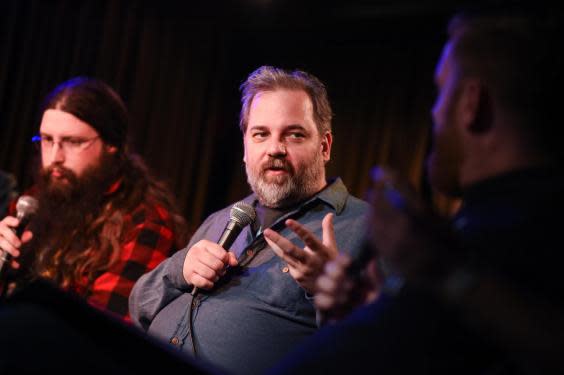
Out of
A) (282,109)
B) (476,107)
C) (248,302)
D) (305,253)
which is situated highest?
(282,109)

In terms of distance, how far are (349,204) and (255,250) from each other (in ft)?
1.29

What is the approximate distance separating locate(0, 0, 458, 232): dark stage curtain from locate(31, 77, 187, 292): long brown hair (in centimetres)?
92

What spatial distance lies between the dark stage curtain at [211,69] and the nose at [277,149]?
1.78 metres

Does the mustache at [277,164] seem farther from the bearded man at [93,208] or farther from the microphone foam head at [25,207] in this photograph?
the microphone foam head at [25,207]

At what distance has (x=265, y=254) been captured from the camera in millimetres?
2033

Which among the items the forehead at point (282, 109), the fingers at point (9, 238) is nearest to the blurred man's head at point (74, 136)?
the fingers at point (9, 238)

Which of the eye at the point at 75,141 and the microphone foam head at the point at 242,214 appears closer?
the microphone foam head at the point at 242,214

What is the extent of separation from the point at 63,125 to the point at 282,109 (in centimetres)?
119

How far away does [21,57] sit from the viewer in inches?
141

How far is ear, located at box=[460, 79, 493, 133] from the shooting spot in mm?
1078

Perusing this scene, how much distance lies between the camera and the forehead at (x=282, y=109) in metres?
2.21

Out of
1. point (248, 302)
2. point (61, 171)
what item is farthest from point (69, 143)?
point (248, 302)

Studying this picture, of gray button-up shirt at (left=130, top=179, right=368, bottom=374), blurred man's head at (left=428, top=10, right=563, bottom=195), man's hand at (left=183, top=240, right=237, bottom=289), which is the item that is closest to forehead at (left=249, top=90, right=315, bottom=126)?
gray button-up shirt at (left=130, top=179, right=368, bottom=374)

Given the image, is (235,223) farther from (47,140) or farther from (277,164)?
(47,140)
